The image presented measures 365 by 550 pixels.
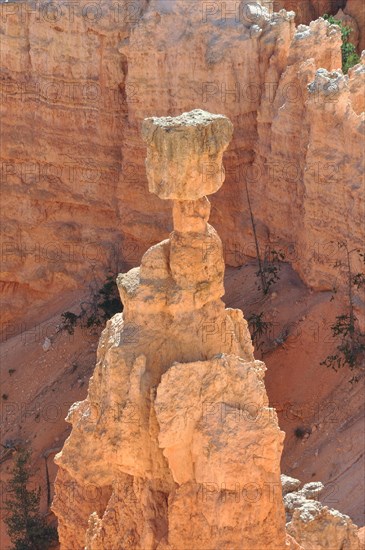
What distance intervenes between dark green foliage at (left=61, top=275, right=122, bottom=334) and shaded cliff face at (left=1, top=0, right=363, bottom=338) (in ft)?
2.89

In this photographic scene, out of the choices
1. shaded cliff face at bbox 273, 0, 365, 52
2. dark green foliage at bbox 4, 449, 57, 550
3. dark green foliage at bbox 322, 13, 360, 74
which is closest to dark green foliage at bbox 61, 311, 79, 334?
dark green foliage at bbox 4, 449, 57, 550

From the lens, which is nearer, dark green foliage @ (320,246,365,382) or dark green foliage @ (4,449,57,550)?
dark green foliage @ (4,449,57,550)

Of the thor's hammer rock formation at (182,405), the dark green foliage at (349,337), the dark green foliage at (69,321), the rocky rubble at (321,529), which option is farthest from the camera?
the dark green foliage at (69,321)

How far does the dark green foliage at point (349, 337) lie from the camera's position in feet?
66.7

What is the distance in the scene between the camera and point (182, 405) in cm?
1136

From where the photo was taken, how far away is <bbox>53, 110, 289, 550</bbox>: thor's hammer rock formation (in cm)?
1137

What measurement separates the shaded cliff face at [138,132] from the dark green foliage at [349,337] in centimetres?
64

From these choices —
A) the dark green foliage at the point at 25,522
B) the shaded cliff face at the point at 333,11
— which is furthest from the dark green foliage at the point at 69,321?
the shaded cliff face at the point at 333,11

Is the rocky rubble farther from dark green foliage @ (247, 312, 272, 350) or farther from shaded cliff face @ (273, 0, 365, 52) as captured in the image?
shaded cliff face @ (273, 0, 365, 52)

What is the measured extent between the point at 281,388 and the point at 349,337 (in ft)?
5.54

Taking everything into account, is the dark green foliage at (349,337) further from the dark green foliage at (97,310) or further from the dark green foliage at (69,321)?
the dark green foliage at (69,321)

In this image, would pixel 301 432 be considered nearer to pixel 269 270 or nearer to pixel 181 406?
pixel 269 270

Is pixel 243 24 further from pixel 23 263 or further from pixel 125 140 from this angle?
pixel 23 263

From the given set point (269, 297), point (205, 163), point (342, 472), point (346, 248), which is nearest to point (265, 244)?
point (269, 297)
